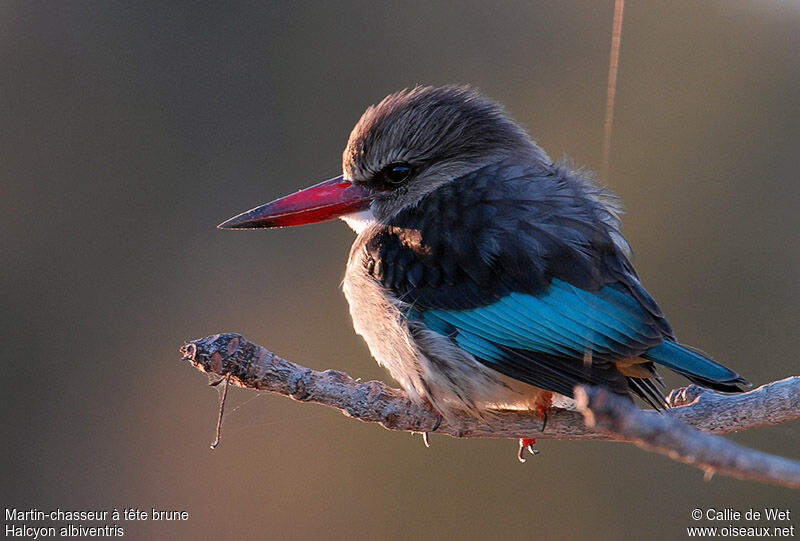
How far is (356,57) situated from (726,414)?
5009mm

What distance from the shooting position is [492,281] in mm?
2334

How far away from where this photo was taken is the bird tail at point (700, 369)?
2.01 metres

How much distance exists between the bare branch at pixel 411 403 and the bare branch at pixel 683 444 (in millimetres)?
727

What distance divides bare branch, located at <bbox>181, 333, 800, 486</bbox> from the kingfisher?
0.18ft

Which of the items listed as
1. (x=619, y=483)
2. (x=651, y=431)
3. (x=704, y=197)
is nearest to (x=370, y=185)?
(x=651, y=431)

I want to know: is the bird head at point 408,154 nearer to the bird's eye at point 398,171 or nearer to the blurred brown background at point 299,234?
the bird's eye at point 398,171

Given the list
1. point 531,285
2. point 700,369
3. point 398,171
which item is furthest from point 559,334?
point 398,171

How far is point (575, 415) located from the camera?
2.32 meters

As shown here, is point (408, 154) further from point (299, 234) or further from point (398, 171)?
point (299, 234)

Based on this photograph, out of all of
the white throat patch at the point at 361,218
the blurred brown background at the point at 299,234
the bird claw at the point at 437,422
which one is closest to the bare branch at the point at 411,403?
the bird claw at the point at 437,422

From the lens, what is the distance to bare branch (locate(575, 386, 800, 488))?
1.05 metres

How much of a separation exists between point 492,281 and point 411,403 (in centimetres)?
40

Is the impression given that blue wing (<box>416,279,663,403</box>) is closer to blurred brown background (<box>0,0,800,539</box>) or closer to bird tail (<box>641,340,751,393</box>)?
bird tail (<box>641,340,751,393</box>)

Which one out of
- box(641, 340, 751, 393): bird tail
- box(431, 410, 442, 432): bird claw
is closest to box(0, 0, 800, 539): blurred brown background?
box(641, 340, 751, 393): bird tail
